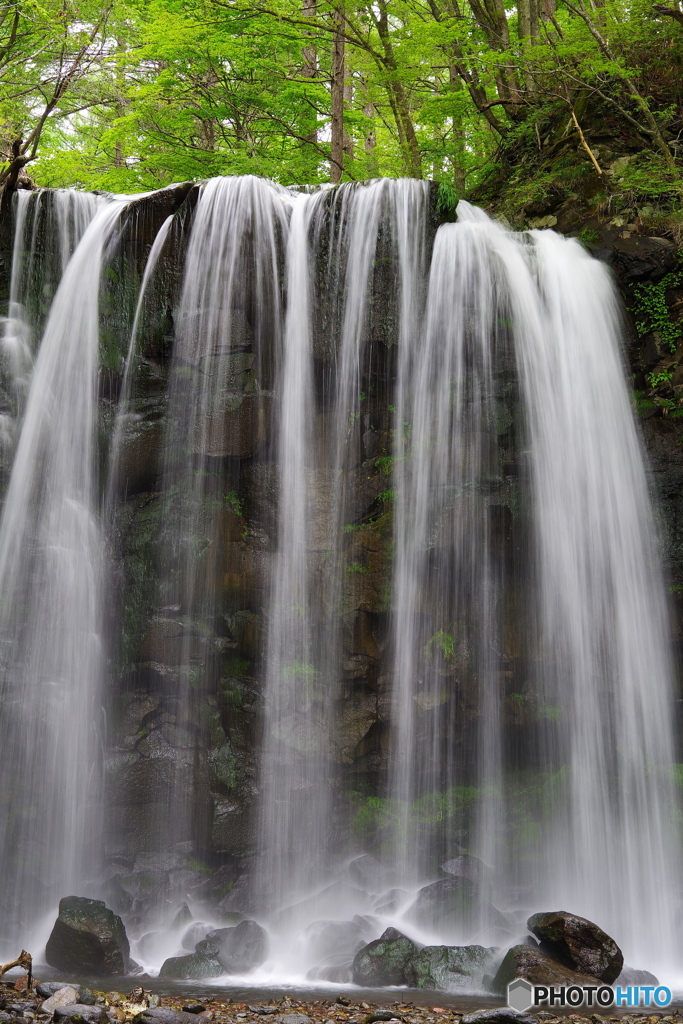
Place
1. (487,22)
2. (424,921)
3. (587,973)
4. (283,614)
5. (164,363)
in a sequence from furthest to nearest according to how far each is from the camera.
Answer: (487,22), (164,363), (283,614), (424,921), (587,973)

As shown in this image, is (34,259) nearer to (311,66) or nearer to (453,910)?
(311,66)

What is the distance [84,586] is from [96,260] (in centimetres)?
418

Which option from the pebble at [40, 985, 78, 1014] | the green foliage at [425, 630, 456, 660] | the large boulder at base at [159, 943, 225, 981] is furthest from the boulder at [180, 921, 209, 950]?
the green foliage at [425, 630, 456, 660]

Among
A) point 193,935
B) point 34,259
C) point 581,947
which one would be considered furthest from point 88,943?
point 34,259

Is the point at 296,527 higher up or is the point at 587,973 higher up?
the point at 296,527

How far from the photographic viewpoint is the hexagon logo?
18.1 feet

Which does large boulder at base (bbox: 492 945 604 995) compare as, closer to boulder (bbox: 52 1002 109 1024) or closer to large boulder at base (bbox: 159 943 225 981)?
large boulder at base (bbox: 159 943 225 981)

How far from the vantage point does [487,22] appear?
12867 mm

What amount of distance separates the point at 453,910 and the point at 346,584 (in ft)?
11.7

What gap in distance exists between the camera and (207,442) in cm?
875

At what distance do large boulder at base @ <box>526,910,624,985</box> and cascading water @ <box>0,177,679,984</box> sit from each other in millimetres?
904

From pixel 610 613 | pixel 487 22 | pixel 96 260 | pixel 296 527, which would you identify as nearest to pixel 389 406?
pixel 296 527

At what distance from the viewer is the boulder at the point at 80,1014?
4.40 metres

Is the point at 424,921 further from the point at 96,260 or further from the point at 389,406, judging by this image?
the point at 96,260
